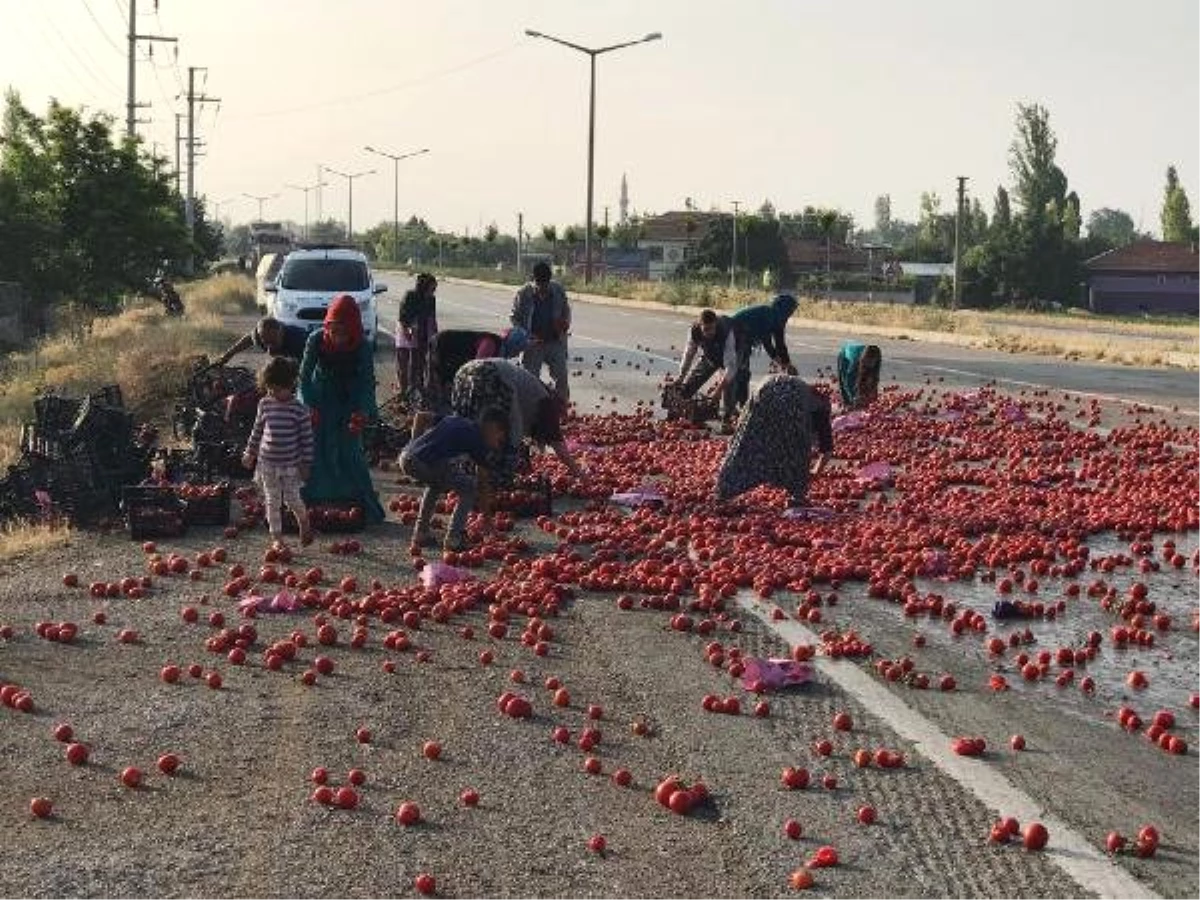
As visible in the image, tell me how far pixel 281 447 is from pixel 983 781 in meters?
6.65

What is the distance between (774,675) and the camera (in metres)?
8.27

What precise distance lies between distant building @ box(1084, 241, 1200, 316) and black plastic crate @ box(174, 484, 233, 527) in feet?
306

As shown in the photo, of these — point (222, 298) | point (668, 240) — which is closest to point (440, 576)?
point (222, 298)

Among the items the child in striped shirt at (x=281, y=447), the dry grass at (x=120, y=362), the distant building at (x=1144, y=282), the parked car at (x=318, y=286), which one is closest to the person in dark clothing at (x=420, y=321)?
the dry grass at (x=120, y=362)

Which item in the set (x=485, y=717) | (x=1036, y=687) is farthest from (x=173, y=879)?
(x=1036, y=687)

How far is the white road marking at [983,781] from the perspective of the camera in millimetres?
5668

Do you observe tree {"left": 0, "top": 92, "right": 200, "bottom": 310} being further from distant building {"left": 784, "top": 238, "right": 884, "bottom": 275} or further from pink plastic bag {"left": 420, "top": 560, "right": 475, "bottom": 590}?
distant building {"left": 784, "top": 238, "right": 884, "bottom": 275}

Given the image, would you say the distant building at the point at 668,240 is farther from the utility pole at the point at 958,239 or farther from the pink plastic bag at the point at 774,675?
the pink plastic bag at the point at 774,675

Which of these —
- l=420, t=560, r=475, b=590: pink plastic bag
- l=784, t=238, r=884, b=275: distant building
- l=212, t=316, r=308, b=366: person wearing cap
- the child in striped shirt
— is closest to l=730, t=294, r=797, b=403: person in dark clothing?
l=212, t=316, r=308, b=366: person wearing cap

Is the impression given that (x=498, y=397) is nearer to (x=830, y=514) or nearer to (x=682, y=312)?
(x=830, y=514)

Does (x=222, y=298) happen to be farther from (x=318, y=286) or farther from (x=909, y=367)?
(x=909, y=367)

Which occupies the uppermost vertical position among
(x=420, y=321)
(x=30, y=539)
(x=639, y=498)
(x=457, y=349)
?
(x=420, y=321)

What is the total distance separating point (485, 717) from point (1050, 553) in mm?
5873

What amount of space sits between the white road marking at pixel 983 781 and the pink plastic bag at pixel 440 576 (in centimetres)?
233
